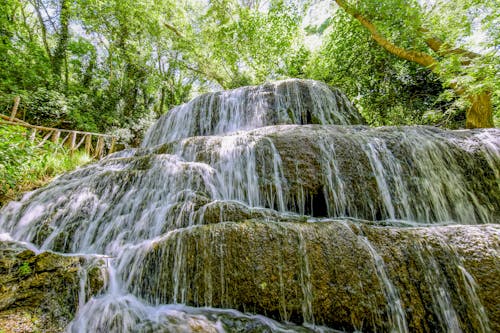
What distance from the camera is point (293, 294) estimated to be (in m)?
1.96

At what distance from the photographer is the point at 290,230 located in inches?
89.4

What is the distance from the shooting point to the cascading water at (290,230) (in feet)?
6.10

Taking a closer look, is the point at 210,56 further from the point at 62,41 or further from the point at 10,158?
the point at 10,158

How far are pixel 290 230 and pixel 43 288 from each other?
2.33 metres

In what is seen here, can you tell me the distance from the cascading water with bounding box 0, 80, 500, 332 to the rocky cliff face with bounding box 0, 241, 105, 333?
0.49 ft

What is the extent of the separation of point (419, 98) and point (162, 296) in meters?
10.7

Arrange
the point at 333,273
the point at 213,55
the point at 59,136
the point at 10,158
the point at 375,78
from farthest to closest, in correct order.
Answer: the point at 213,55 → the point at 375,78 → the point at 59,136 → the point at 10,158 → the point at 333,273

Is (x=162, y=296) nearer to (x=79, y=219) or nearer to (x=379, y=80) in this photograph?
(x=79, y=219)

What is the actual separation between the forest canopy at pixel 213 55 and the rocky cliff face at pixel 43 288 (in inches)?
273

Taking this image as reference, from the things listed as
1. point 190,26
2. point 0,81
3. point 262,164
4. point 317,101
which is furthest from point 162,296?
point 190,26

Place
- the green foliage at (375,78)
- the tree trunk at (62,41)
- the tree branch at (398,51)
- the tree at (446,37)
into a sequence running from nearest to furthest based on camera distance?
the tree at (446,37) → the tree branch at (398,51) → the green foliage at (375,78) → the tree trunk at (62,41)

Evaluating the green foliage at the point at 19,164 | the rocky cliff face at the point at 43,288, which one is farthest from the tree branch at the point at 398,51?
the green foliage at the point at 19,164

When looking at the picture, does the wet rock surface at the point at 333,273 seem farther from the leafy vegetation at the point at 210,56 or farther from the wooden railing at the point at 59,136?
the wooden railing at the point at 59,136

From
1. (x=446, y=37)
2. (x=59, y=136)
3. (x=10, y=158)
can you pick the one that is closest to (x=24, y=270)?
(x=10, y=158)
